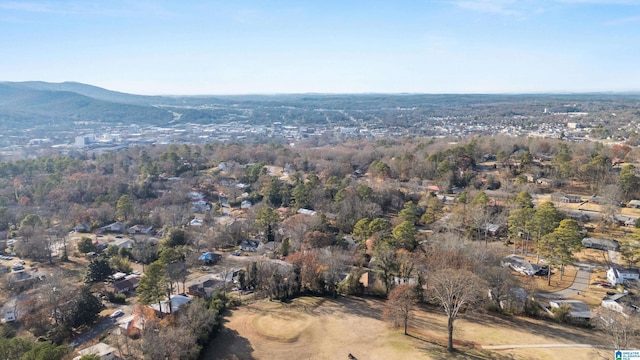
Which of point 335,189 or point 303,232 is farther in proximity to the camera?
point 335,189

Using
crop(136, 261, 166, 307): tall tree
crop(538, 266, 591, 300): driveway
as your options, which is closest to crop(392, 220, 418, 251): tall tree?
crop(538, 266, 591, 300): driveway

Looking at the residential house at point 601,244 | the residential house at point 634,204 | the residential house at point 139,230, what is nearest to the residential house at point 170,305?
the residential house at point 139,230

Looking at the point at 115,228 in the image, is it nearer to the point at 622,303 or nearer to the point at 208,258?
the point at 208,258

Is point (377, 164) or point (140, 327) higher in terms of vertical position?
point (377, 164)

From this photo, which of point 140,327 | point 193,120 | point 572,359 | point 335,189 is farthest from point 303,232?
point 193,120

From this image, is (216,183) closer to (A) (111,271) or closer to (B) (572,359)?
(A) (111,271)

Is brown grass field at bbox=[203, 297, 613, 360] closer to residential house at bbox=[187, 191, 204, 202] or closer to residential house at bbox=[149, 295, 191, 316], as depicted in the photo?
residential house at bbox=[149, 295, 191, 316]

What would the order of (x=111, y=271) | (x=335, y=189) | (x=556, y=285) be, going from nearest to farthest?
(x=556, y=285)
(x=111, y=271)
(x=335, y=189)
